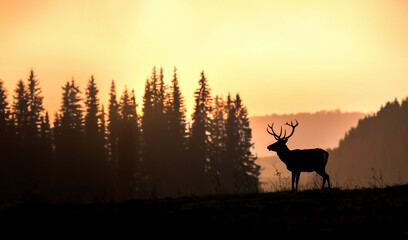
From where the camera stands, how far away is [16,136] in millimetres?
60500

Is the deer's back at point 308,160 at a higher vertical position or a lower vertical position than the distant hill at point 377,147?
lower

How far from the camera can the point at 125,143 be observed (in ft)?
211

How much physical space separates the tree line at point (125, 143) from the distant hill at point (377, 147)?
9534 cm

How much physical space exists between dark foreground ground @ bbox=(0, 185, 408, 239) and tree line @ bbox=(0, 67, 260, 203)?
4641cm

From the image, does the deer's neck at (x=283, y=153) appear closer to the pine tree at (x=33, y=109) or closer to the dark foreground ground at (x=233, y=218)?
the dark foreground ground at (x=233, y=218)

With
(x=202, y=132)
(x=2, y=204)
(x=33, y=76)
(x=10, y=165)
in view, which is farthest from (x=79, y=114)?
(x=2, y=204)

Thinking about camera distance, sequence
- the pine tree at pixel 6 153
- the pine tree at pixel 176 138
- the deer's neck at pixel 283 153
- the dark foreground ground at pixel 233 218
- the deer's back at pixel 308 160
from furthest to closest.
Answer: the pine tree at pixel 176 138 → the pine tree at pixel 6 153 → the deer's neck at pixel 283 153 → the deer's back at pixel 308 160 → the dark foreground ground at pixel 233 218

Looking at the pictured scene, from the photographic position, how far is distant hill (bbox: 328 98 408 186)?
519ft

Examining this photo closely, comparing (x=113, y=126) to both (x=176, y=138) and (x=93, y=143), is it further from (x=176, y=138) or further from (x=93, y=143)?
(x=176, y=138)

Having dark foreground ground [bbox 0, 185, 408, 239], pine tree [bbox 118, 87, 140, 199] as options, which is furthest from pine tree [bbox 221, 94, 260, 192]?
dark foreground ground [bbox 0, 185, 408, 239]

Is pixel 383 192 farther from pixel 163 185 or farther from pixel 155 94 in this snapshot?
pixel 155 94

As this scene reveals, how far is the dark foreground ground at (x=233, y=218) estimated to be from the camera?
27.8ft

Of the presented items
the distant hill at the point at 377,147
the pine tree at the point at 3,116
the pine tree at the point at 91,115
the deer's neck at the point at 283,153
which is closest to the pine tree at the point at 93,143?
the pine tree at the point at 91,115

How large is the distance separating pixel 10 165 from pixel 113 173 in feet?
45.5
